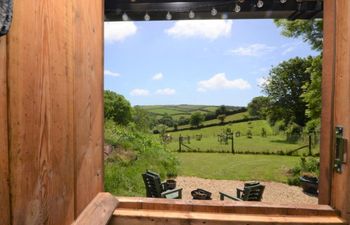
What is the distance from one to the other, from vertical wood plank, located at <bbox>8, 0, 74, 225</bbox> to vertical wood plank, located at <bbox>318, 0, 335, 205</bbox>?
0.85 meters

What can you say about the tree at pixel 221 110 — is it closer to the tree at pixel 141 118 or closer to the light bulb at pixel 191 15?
the tree at pixel 141 118

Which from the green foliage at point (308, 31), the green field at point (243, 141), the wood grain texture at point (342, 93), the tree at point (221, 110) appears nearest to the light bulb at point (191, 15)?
the wood grain texture at point (342, 93)

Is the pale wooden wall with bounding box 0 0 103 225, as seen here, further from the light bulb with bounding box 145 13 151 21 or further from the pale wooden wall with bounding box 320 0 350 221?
the light bulb with bounding box 145 13 151 21

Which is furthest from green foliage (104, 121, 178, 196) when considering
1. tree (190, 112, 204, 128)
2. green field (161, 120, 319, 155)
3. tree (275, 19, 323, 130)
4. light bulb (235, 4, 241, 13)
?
tree (190, 112, 204, 128)

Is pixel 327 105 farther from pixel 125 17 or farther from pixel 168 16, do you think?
pixel 125 17

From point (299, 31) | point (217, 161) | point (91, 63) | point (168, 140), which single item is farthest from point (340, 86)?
point (168, 140)

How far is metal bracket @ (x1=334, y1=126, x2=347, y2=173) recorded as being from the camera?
743 mm

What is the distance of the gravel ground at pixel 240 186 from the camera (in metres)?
6.62

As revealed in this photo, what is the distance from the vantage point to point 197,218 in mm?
833

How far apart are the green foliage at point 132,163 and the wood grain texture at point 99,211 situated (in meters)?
4.87

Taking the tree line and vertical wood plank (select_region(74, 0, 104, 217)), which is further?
the tree line

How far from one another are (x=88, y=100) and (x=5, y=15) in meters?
0.44

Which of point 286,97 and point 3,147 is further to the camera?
point 286,97

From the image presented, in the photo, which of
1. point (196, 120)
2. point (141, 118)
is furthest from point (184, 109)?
point (141, 118)
